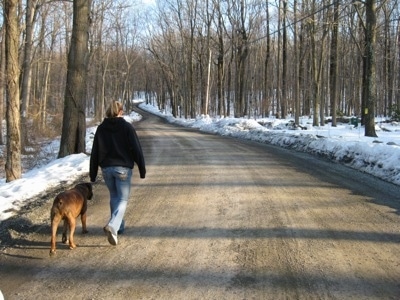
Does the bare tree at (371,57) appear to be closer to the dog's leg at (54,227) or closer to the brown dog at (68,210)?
the brown dog at (68,210)

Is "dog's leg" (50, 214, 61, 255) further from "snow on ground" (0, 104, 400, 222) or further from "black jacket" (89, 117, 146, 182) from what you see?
"snow on ground" (0, 104, 400, 222)

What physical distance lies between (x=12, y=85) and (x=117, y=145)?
21.2ft

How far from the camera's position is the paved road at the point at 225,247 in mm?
4191

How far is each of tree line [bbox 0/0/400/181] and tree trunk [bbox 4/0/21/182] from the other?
0.03m

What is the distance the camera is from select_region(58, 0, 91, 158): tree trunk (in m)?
13.8

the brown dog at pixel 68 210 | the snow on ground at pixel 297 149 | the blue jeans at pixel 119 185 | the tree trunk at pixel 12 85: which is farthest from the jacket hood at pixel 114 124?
the tree trunk at pixel 12 85

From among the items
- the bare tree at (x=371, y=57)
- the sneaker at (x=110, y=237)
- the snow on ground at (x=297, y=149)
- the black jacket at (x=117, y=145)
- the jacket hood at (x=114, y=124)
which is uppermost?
the bare tree at (x=371, y=57)

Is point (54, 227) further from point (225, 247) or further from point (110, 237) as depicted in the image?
point (225, 247)

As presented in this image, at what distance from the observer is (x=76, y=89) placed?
→ 1391 centimetres

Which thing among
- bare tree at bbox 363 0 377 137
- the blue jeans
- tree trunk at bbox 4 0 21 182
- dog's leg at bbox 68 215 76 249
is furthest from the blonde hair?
bare tree at bbox 363 0 377 137

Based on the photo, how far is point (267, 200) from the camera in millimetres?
7801

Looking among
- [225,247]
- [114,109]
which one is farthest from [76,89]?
[225,247]

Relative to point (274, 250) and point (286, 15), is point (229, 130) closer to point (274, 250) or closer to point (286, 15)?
point (286, 15)

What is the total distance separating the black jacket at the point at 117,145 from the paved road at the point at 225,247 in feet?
3.56
